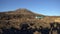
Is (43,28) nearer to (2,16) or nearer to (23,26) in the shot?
(23,26)

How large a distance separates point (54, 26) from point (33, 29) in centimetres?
156

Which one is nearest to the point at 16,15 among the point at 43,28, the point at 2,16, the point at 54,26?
the point at 2,16

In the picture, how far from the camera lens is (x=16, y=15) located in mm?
9609

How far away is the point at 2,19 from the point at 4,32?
845mm

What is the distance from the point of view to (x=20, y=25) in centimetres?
881

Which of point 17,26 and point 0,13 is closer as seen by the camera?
point 17,26

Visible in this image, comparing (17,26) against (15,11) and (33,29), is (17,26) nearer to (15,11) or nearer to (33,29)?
(33,29)

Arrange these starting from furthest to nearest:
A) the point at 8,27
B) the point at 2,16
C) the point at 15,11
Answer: the point at 15,11
the point at 2,16
the point at 8,27

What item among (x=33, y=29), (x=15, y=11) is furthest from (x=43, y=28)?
(x=15, y=11)

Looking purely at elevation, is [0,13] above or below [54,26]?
above

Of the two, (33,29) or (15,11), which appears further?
(15,11)

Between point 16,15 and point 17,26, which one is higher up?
point 16,15

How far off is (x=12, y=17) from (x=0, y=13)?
0.89 m

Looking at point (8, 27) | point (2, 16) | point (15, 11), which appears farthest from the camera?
point (15, 11)
